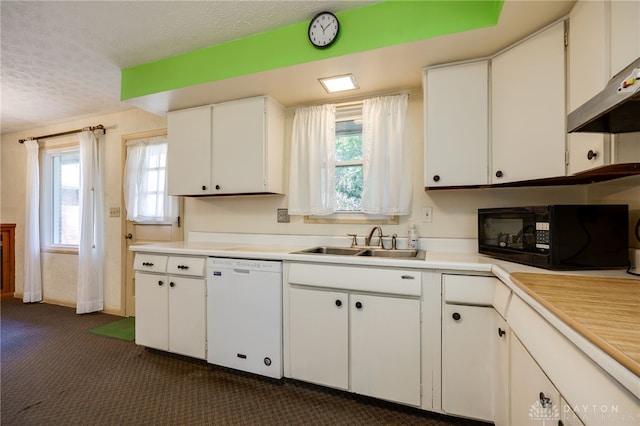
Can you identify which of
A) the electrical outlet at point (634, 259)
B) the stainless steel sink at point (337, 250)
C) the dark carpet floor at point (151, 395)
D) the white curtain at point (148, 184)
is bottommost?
the dark carpet floor at point (151, 395)

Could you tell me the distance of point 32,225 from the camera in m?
3.93

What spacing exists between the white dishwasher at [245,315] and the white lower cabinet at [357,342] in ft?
0.44

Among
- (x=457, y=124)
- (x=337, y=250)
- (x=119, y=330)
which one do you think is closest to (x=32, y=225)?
(x=119, y=330)

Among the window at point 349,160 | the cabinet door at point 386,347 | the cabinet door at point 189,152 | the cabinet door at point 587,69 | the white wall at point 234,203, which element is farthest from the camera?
the cabinet door at point 189,152

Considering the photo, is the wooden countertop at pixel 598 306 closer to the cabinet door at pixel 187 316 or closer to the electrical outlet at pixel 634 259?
the electrical outlet at pixel 634 259

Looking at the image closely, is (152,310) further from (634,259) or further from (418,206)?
(634,259)

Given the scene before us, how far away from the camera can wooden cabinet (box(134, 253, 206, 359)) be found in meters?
2.19

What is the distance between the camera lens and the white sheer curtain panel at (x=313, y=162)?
7.93ft

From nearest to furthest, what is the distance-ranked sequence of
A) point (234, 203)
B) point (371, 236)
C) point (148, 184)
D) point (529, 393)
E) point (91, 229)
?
point (529, 393), point (371, 236), point (234, 203), point (148, 184), point (91, 229)

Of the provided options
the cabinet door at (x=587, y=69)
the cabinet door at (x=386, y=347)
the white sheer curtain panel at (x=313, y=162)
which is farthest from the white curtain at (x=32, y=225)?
the cabinet door at (x=587, y=69)

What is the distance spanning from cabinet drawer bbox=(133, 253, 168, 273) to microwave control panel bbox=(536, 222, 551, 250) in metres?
2.56

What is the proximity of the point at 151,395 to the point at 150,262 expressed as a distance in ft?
3.25

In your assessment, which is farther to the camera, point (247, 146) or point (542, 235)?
point (247, 146)


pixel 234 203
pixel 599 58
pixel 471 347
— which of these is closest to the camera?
pixel 599 58
